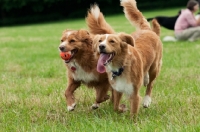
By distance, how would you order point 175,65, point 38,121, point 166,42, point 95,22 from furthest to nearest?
1. point 166,42
2. point 175,65
3. point 95,22
4. point 38,121

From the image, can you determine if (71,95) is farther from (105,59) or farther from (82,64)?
(105,59)

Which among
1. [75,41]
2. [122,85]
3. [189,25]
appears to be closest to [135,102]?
[122,85]

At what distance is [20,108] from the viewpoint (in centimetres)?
557

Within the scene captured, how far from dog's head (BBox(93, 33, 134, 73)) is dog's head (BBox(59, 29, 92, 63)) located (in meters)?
0.61

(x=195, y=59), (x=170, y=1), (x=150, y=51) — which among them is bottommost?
(x=170, y=1)

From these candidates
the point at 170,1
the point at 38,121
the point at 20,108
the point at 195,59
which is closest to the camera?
the point at 38,121

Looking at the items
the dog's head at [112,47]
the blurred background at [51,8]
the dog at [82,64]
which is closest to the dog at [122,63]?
the dog's head at [112,47]

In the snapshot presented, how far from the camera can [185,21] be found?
1442cm

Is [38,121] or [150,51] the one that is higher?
[150,51]

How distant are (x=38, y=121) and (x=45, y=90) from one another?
5.62 ft

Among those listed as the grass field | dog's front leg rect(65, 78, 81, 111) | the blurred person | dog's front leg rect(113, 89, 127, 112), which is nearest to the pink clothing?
the blurred person

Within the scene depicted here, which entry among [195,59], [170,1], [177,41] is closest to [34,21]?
[170,1]

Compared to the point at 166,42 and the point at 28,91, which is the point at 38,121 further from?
the point at 166,42

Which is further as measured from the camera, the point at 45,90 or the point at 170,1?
the point at 170,1
